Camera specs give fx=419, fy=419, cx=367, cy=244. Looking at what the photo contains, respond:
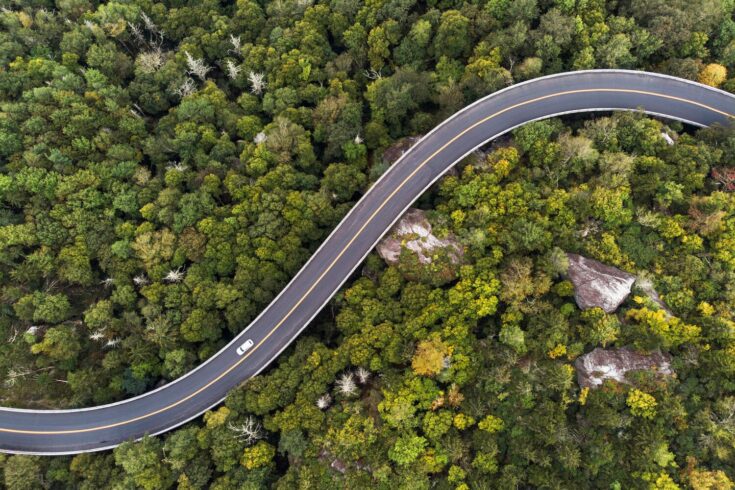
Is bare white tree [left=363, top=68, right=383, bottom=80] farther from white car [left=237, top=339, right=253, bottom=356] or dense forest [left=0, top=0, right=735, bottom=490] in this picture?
white car [left=237, top=339, right=253, bottom=356]

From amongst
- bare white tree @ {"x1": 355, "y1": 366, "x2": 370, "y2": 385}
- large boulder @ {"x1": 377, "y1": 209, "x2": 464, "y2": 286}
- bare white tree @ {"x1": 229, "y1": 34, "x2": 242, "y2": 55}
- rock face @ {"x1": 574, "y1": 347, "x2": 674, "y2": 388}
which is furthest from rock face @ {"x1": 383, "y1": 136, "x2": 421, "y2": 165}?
rock face @ {"x1": 574, "y1": 347, "x2": 674, "y2": 388}

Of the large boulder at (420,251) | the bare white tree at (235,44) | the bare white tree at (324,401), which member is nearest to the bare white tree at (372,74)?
the bare white tree at (235,44)

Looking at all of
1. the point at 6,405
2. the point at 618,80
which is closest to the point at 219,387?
the point at 6,405

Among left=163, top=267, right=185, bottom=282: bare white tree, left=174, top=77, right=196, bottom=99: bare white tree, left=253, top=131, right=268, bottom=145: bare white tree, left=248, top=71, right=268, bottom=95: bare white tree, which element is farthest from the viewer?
Result: left=174, top=77, right=196, bottom=99: bare white tree

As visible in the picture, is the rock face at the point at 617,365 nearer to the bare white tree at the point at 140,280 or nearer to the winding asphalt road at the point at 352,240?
the winding asphalt road at the point at 352,240

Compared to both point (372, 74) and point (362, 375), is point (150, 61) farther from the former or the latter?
point (362, 375)

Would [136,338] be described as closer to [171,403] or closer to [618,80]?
[171,403]
